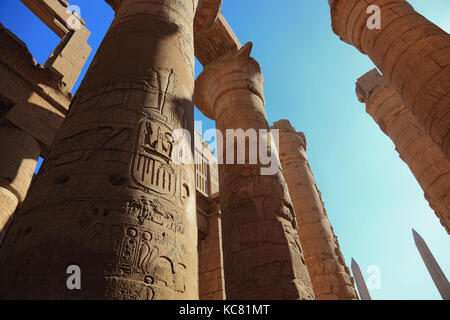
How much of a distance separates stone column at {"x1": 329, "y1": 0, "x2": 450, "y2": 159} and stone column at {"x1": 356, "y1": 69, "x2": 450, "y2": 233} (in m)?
1.52

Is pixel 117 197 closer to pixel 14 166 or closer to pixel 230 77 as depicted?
pixel 14 166

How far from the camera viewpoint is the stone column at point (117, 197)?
5.38ft

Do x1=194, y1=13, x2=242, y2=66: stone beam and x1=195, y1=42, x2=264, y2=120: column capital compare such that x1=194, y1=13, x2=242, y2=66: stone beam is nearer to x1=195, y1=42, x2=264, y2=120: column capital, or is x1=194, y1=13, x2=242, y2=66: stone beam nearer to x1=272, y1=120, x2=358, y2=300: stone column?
x1=195, y1=42, x2=264, y2=120: column capital

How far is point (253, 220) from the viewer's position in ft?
15.1

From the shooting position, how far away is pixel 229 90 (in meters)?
6.86

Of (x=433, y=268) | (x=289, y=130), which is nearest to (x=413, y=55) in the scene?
(x=289, y=130)

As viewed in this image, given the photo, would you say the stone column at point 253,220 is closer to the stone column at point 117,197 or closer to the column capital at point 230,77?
the column capital at point 230,77

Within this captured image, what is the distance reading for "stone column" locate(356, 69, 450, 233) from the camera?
247 inches

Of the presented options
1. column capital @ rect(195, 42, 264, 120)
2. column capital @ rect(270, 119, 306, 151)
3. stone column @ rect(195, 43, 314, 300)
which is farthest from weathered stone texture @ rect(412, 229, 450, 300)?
stone column @ rect(195, 43, 314, 300)

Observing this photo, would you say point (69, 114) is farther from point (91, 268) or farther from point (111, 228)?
point (91, 268)

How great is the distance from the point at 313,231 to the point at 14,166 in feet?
23.9

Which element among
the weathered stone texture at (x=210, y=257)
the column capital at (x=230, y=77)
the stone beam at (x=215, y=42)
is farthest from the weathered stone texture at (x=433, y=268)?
the stone beam at (x=215, y=42)

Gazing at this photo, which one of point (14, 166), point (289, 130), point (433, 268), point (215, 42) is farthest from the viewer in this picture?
point (433, 268)

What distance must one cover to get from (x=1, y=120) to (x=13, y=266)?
5985 mm
